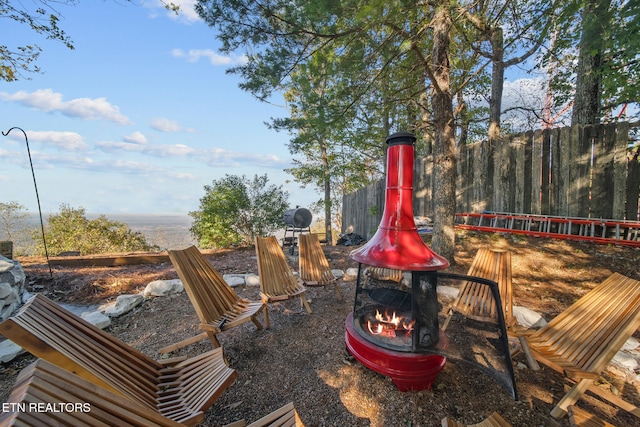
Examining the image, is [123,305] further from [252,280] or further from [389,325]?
[389,325]

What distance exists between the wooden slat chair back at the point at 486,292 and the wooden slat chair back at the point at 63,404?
105 inches

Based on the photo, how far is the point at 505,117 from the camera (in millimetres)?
10117

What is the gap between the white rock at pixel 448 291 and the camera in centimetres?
393

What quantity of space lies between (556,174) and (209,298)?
6022mm

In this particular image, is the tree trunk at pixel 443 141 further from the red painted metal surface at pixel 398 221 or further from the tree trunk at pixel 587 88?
the tree trunk at pixel 587 88

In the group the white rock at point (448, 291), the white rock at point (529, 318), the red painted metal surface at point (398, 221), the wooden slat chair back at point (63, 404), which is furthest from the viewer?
the white rock at point (448, 291)

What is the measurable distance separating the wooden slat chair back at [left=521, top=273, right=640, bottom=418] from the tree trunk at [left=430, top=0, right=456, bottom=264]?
2090mm

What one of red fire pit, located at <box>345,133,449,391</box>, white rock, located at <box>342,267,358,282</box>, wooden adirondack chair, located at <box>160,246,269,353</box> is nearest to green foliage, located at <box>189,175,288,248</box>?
white rock, located at <box>342,267,358,282</box>

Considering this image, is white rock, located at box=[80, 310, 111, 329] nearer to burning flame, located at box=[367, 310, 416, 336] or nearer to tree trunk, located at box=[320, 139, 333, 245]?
burning flame, located at box=[367, 310, 416, 336]

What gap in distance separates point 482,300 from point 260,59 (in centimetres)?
455

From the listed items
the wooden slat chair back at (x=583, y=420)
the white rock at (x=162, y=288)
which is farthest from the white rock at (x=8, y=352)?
the wooden slat chair back at (x=583, y=420)

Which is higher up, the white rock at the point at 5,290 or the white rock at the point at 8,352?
the white rock at the point at 5,290

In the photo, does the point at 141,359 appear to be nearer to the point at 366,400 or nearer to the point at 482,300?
the point at 366,400

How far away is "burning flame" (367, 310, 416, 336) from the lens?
240cm
